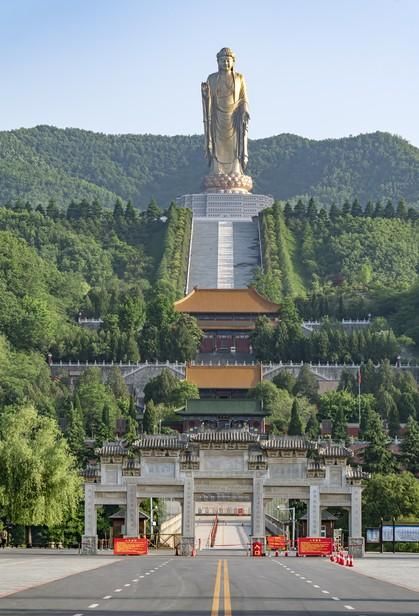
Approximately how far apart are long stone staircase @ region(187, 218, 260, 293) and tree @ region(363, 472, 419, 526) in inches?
3739

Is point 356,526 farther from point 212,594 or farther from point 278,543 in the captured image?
point 212,594

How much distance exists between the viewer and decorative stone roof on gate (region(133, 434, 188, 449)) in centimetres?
7988

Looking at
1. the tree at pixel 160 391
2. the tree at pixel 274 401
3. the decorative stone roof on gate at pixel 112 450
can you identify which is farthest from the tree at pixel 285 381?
the decorative stone roof on gate at pixel 112 450

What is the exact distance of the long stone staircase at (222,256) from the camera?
185 metres

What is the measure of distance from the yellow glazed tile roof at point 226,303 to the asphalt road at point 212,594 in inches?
4202

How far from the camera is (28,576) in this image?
45.0m

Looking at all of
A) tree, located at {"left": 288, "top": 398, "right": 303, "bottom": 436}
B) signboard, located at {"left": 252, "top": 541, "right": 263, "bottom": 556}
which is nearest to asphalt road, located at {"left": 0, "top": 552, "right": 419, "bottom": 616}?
signboard, located at {"left": 252, "top": 541, "right": 263, "bottom": 556}

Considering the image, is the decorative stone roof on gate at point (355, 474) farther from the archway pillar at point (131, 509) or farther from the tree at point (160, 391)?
the tree at point (160, 391)

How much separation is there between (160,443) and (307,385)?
192 ft

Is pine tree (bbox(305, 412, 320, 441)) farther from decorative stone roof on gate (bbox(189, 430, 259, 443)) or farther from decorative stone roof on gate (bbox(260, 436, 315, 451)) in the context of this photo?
decorative stone roof on gate (bbox(260, 436, 315, 451))

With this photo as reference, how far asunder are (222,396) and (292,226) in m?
60.3

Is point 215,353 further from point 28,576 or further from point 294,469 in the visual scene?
point 28,576

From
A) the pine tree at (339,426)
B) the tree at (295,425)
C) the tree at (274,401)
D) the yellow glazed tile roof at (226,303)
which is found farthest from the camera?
the yellow glazed tile roof at (226,303)

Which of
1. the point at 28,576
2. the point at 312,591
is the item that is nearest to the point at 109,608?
the point at 312,591
